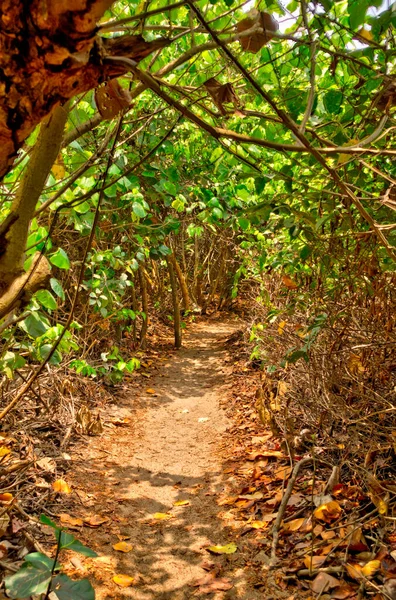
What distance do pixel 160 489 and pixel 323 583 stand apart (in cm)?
181

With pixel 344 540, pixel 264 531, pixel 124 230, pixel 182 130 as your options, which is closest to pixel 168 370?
pixel 124 230

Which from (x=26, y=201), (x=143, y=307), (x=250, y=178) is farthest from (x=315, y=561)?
(x=143, y=307)

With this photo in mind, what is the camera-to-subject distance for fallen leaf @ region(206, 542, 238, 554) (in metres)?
2.96

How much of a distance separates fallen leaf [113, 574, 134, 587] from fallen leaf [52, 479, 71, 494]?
0.93 metres

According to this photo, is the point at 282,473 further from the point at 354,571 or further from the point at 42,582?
the point at 42,582

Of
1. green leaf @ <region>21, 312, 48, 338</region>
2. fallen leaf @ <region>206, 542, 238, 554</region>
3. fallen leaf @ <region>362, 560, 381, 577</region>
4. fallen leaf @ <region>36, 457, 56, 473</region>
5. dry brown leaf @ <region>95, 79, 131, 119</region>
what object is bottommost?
fallen leaf @ <region>206, 542, 238, 554</region>

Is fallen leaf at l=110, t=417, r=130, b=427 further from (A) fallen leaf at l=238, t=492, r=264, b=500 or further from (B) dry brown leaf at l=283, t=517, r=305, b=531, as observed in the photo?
(B) dry brown leaf at l=283, t=517, r=305, b=531

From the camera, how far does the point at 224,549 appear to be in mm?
2986

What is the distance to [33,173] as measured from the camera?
1342mm

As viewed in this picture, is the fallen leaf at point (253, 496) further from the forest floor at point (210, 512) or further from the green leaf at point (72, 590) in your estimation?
the green leaf at point (72, 590)

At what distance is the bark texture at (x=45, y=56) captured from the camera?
740 mm

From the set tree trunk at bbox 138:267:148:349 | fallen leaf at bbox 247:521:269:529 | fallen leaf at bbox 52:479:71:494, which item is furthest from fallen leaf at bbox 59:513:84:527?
tree trunk at bbox 138:267:148:349

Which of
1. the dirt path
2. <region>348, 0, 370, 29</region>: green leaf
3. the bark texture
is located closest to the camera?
the bark texture

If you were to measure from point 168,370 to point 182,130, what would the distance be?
3630 millimetres
